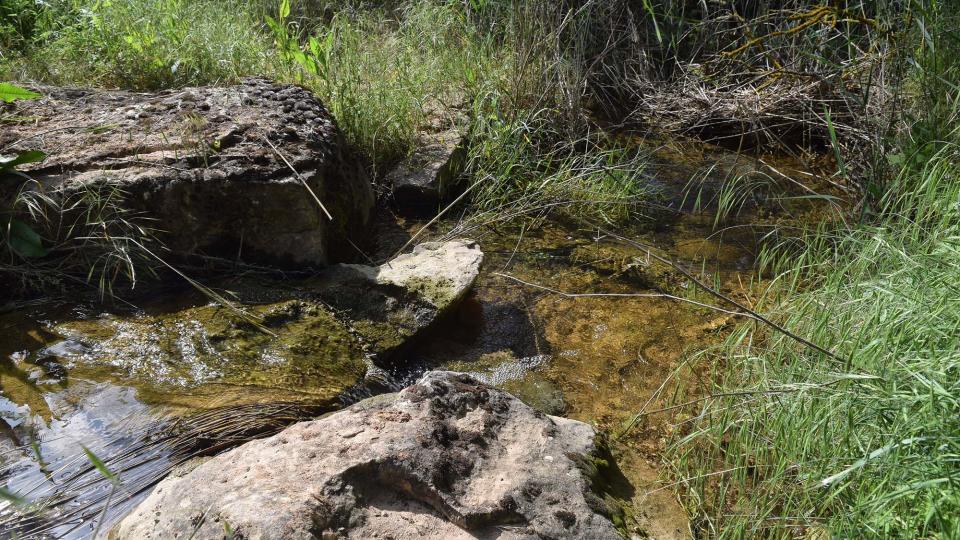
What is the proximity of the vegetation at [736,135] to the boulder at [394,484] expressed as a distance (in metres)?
0.47

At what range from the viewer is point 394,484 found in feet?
6.75

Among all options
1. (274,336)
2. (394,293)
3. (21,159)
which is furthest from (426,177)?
(21,159)

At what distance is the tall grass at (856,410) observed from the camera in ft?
5.72

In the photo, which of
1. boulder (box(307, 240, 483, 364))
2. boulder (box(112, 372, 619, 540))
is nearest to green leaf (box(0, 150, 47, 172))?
boulder (box(307, 240, 483, 364))

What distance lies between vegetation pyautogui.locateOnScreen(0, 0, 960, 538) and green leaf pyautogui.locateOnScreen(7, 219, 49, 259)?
0.04 feet

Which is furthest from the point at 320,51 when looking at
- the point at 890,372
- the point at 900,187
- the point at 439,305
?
the point at 890,372

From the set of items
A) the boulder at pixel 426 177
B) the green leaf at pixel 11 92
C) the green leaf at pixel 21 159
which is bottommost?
the boulder at pixel 426 177

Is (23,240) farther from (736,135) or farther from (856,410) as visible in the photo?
(736,135)

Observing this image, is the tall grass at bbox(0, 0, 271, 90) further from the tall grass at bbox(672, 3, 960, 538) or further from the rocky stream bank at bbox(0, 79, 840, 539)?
the tall grass at bbox(672, 3, 960, 538)

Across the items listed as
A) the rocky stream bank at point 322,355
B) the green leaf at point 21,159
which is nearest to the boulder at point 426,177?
the rocky stream bank at point 322,355

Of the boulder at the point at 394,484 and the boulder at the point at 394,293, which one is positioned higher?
the boulder at the point at 394,484

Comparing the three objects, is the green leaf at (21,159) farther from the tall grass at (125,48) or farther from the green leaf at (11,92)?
the tall grass at (125,48)

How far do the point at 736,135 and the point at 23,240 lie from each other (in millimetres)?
4076

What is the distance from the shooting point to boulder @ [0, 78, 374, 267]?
3.32 metres
